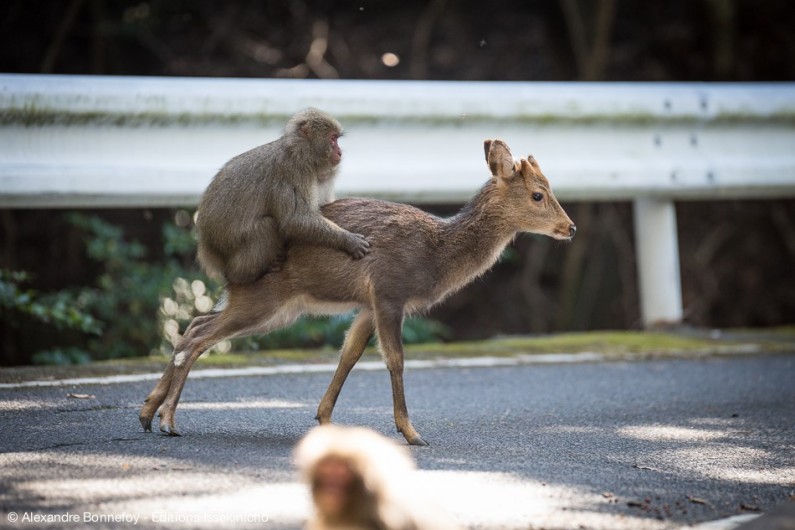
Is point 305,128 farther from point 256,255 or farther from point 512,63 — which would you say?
point 512,63

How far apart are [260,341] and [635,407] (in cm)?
366

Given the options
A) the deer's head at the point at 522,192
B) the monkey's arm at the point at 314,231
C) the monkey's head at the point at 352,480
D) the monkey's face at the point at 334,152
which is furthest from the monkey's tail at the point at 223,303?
the monkey's head at the point at 352,480

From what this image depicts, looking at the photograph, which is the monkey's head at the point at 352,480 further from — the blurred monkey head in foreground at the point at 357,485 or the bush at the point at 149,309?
the bush at the point at 149,309

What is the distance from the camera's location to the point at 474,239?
6.27m

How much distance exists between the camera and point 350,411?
6070 millimetres

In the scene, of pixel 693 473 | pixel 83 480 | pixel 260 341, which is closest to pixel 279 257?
pixel 83 480


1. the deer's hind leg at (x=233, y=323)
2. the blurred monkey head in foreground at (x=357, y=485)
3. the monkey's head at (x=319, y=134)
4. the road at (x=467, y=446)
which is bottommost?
the road at (x=467, y=446)

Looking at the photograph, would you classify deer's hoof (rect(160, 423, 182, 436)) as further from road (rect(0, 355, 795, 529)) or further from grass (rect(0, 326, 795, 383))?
grass (rect(0, 326, 795, 383))

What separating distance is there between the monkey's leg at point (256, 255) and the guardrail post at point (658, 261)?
12.7 feet

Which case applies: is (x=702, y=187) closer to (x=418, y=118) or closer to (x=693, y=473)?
(x=418, y=118)

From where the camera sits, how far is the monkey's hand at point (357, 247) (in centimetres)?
571

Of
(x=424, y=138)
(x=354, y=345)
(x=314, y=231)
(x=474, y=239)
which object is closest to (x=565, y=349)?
(x=424, y=138)

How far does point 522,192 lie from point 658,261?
2.58 m

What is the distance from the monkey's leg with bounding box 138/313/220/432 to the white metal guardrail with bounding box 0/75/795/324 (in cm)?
185
